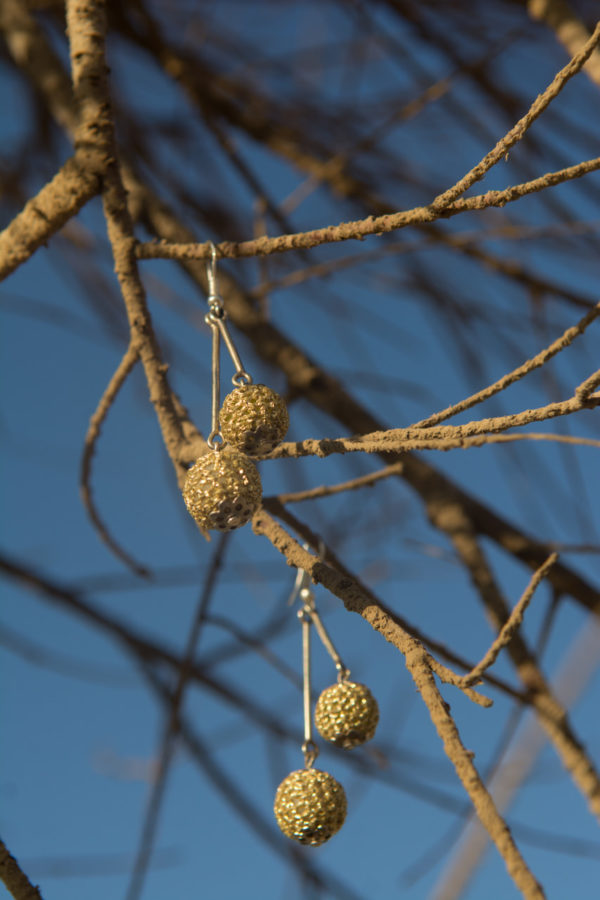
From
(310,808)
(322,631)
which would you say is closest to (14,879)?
(310,808)

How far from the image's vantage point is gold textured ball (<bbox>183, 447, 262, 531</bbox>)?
44 cm

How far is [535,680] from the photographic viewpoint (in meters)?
0.77

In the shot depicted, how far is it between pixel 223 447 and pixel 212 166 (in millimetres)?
1122

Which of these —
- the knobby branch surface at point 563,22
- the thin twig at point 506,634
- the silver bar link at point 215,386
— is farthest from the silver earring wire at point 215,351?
the knobby branch surface at point 563,22

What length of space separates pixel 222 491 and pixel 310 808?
0.22m


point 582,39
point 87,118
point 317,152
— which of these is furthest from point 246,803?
point 317,152

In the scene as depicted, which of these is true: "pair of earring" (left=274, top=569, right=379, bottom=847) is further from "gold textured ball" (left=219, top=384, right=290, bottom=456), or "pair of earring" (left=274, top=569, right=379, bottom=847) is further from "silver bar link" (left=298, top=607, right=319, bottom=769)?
"gold textured ball" (left=219, top=384, right=290, bottom=456)

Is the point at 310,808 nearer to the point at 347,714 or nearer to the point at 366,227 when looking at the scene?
the point at 347,714

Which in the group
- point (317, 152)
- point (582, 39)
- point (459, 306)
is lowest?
point (582, 39)

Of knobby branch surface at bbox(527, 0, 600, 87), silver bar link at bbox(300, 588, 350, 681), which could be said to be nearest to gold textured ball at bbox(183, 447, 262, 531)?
silver bar link at bbox(300, 588, 350, 681)

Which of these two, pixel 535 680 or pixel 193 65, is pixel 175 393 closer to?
pixel 535 680

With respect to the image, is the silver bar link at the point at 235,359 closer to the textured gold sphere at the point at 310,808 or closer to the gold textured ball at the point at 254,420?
the gold textured ball at the point at 254,420

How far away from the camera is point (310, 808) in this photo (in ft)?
1.67

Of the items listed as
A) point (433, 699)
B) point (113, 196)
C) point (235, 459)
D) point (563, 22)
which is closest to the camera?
point (433, 699)
